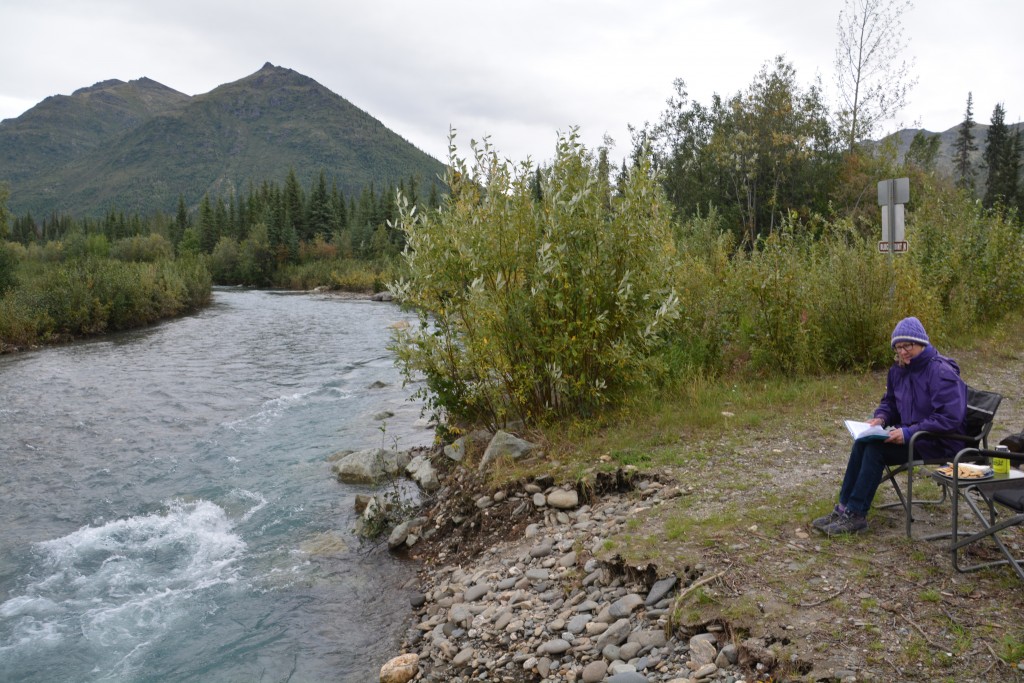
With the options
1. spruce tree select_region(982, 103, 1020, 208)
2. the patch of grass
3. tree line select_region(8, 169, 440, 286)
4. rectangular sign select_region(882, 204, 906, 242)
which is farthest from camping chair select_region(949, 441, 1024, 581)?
spruce tree select_region(982, 103, 1020, 208)

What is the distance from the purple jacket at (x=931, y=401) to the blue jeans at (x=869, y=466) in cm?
14

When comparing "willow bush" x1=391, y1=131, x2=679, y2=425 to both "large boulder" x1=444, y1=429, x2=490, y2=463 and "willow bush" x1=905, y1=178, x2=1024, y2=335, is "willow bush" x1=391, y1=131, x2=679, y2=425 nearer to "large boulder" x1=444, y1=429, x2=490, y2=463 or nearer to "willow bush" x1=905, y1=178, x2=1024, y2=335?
"large boulder" x1=444, y1=429, x2=490, y2=463

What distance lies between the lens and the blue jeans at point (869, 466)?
5398mm

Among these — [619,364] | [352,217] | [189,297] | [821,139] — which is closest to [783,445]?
[619,364]

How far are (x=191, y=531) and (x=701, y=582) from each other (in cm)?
723

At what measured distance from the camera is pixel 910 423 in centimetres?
557

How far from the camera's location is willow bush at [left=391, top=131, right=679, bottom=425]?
8.91 metres

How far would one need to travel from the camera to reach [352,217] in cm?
9238

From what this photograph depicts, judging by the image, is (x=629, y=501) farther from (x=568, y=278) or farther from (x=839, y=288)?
(x=839, y=288)

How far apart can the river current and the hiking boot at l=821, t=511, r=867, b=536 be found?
398cm

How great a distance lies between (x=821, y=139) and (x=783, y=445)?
33.0 meters

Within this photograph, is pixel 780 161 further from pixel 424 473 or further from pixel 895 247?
pixel 424 473

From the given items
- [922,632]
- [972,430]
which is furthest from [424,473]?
[922,632]

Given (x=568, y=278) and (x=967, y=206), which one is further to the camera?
(x=967, y=206)
